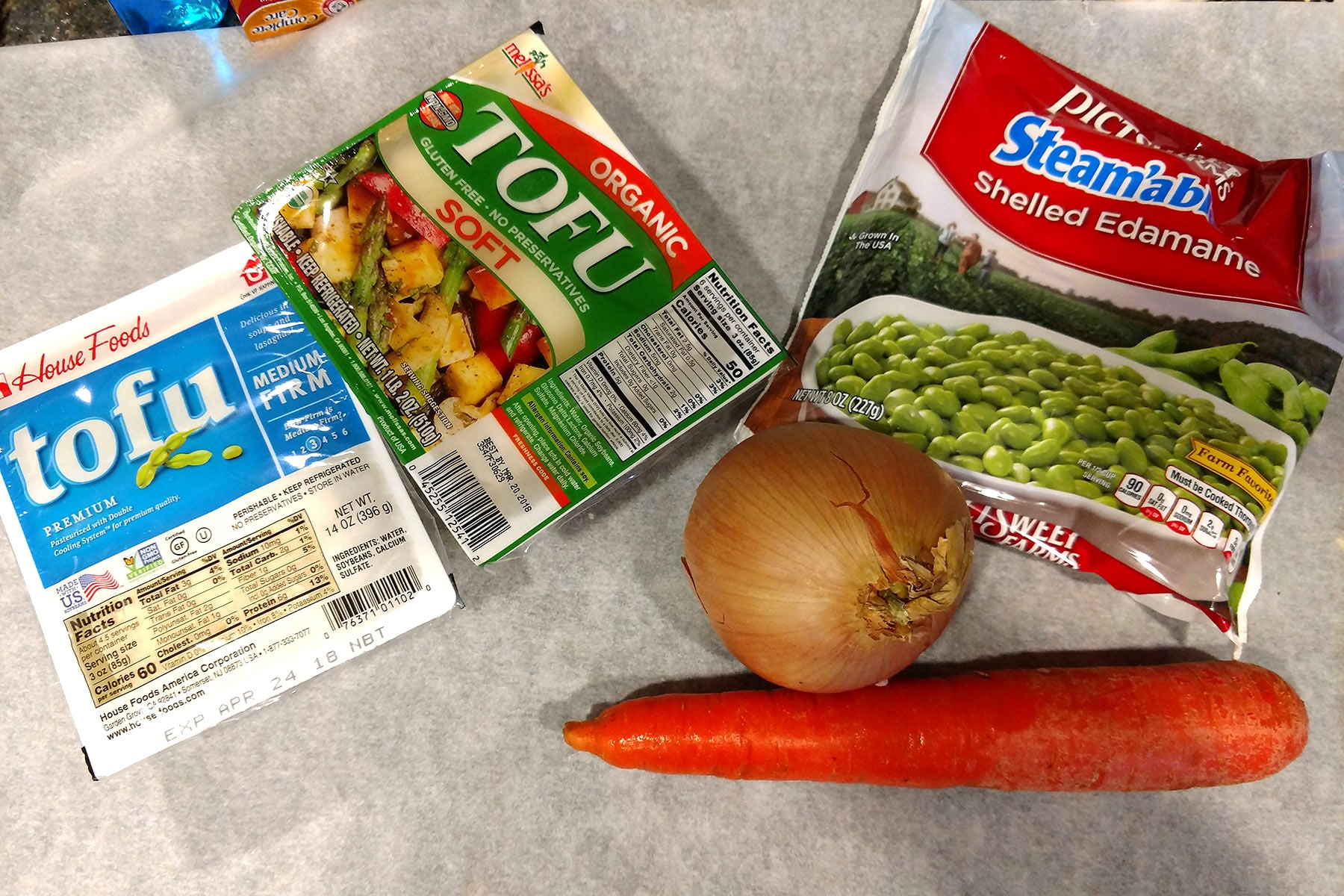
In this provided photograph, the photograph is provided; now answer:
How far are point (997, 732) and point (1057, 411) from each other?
33 cm

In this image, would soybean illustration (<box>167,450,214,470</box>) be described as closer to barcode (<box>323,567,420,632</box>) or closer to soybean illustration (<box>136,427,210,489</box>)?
soybean illustration (<box>136,427,210,489</box>)

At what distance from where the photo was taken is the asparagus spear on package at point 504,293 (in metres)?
0.72

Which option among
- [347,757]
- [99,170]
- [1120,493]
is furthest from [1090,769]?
[99,170]

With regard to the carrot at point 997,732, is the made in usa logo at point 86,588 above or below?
Answer: above

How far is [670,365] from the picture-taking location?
0.72 meters

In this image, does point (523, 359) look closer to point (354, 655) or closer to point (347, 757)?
point (354, 655)

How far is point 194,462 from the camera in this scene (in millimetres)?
748

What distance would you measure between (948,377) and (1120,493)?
182 mm

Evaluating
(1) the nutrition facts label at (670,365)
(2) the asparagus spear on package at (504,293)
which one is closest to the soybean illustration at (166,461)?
(2) the asparagus spear on package at (504,293)

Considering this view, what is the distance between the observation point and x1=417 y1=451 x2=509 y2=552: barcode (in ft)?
2.36

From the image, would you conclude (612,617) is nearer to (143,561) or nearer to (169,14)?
(143,561)

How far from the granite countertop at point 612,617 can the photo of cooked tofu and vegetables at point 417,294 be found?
0.60ft

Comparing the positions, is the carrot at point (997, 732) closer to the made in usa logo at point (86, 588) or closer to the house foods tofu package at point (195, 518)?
the house foods tofu package at point (195, 518)

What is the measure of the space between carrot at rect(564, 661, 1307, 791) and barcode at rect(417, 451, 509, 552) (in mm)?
218
